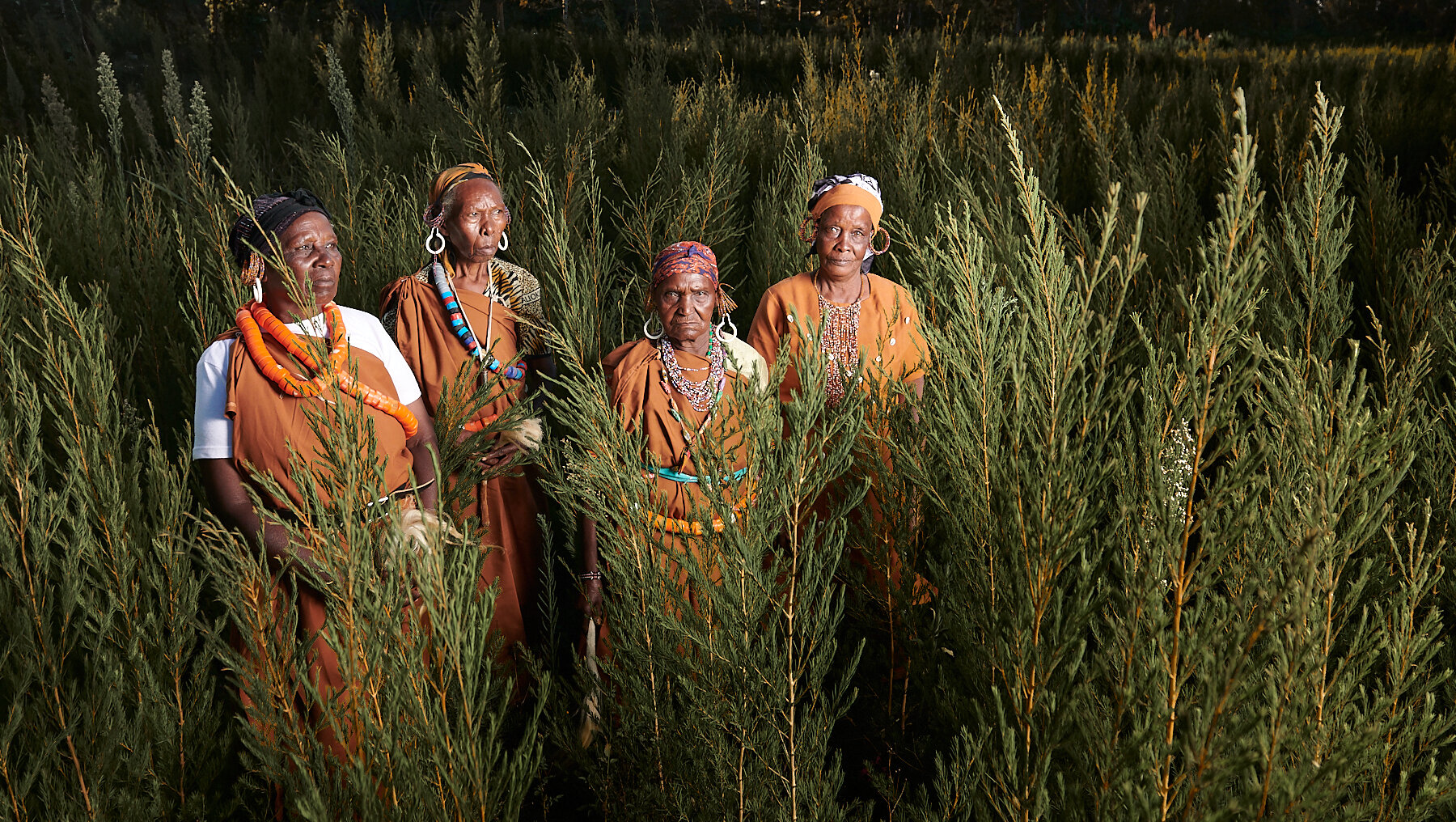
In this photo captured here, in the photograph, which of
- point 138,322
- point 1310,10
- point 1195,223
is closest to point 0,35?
point 138,322

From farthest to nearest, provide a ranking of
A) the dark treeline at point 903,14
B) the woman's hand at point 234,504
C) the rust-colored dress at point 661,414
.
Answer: the dark treeline at point 903,14, the rust-colored dress at point 661,414, the woman's hand at point 234,504

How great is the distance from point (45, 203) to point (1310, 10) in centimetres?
2984

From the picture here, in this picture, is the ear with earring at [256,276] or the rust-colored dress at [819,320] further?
the rust-colored dress at [819,320]

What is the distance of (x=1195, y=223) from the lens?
4461 mm

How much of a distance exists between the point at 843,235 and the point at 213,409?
1849 mm

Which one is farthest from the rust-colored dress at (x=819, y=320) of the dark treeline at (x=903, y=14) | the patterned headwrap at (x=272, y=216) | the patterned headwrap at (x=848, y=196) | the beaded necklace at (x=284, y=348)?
the dark treeline at (x=903, y=14)

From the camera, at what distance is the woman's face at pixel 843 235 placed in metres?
2.83

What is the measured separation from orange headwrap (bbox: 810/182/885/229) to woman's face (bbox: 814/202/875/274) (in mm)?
11

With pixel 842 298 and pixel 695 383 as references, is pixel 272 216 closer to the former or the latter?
pixel 695 383

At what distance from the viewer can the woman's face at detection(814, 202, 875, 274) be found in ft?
9.27

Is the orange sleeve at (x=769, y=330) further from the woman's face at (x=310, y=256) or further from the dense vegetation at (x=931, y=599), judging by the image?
the woman's face at (x=310, y=256)

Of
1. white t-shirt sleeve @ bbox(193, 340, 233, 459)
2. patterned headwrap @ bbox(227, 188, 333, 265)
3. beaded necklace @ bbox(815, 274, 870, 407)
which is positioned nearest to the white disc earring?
beaded necklace @ bbox(815, 274, 870, 407)

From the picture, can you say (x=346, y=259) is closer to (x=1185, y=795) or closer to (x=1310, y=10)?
(x=1185, y=795)

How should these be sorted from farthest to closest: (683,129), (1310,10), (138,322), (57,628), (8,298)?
(1310,10) < (683,129) < (138,322) < (8,298) < (57,628)
